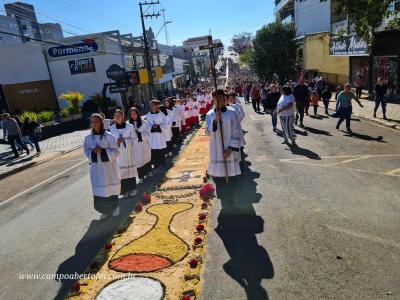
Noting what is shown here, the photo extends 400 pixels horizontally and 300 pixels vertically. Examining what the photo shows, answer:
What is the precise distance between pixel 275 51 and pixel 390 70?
1885 centimetres

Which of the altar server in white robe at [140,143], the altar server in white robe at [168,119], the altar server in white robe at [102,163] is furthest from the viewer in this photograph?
the altar server in white robe at [168,119]

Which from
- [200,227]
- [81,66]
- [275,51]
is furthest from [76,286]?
[275,51]

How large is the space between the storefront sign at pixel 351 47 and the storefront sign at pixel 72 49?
1970 cm

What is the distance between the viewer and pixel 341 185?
25.2 ft

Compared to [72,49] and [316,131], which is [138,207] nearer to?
[316,131]

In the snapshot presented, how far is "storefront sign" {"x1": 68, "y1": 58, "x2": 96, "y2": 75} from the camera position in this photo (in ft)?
116

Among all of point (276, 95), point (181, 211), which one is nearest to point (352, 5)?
point (276, 95)

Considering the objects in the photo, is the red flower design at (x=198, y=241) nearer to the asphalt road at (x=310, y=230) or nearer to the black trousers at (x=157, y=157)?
the asphalt road at (x=310, y=230)

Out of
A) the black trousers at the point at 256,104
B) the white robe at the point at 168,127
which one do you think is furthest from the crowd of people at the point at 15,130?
the black trousers at the point at 256,104

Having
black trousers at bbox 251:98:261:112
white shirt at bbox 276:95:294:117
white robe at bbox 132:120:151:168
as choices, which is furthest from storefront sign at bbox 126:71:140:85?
white robe at bbox 132:120:151:168

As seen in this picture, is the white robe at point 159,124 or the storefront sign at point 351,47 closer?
the white robe at point 159,124

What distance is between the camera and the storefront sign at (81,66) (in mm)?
35469

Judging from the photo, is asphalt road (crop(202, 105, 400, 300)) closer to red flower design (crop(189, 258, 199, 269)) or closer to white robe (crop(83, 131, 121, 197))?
red flower design (crop(189, 258, 199, 269))

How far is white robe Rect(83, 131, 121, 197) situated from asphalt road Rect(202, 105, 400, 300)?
2.02 meters
